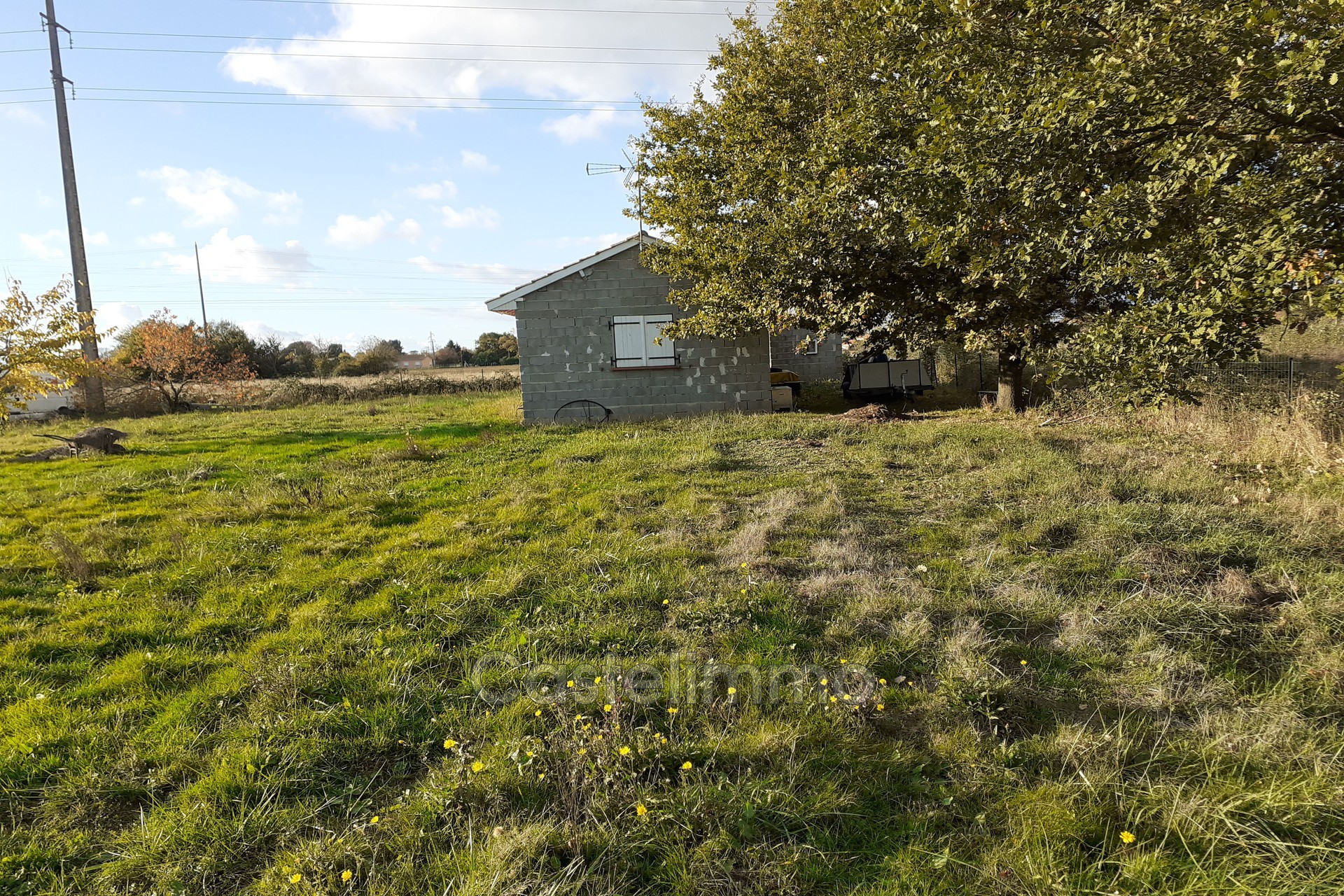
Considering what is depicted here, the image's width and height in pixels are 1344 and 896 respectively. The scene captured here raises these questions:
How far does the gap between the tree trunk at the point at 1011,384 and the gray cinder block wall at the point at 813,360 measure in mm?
12146

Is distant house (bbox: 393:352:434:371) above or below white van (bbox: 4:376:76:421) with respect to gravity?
above

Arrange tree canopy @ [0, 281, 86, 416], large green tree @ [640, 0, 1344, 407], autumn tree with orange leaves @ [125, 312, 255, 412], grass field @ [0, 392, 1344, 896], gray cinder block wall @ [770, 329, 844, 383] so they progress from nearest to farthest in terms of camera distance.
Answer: grass field @ [0, 392, 1344, 896], large green tree @ [640, 0, 1344, 407], tree canopy @ [0, 281, 86, 416], autumn tree with orange leaves @ [125, 312, 255, 412], gray cinder block wall @ [770, 329, 844, 383]

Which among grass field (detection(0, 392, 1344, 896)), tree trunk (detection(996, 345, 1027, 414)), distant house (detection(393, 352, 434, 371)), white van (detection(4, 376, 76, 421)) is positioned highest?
distant house (detection(393, 352, 434, 371))

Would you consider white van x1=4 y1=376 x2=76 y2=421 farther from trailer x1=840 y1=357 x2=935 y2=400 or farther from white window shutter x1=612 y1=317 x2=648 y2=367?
trailer x1=840 y1=357 x2=935 y2=400

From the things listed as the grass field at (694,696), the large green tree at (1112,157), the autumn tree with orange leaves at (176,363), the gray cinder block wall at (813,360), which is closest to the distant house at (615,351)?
the large green tree at (1112,157)

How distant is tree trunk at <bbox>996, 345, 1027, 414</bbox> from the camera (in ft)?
45.3

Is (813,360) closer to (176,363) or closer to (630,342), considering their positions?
(630,342)

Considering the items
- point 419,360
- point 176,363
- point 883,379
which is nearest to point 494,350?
point 419,360

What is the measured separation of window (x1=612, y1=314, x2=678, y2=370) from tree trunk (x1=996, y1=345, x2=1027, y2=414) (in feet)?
23.7

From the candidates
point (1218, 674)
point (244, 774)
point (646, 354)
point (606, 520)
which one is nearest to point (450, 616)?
point (244, 774)

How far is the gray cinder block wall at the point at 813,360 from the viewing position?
26219 millimetres

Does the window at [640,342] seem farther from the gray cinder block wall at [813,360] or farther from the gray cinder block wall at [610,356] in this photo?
the gray cinder block wall at [813,360]

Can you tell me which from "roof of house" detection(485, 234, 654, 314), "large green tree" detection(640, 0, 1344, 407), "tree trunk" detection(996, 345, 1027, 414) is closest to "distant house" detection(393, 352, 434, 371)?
"roof of house" detection(485, 234, 654, 314)

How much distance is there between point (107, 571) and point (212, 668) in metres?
2.64
